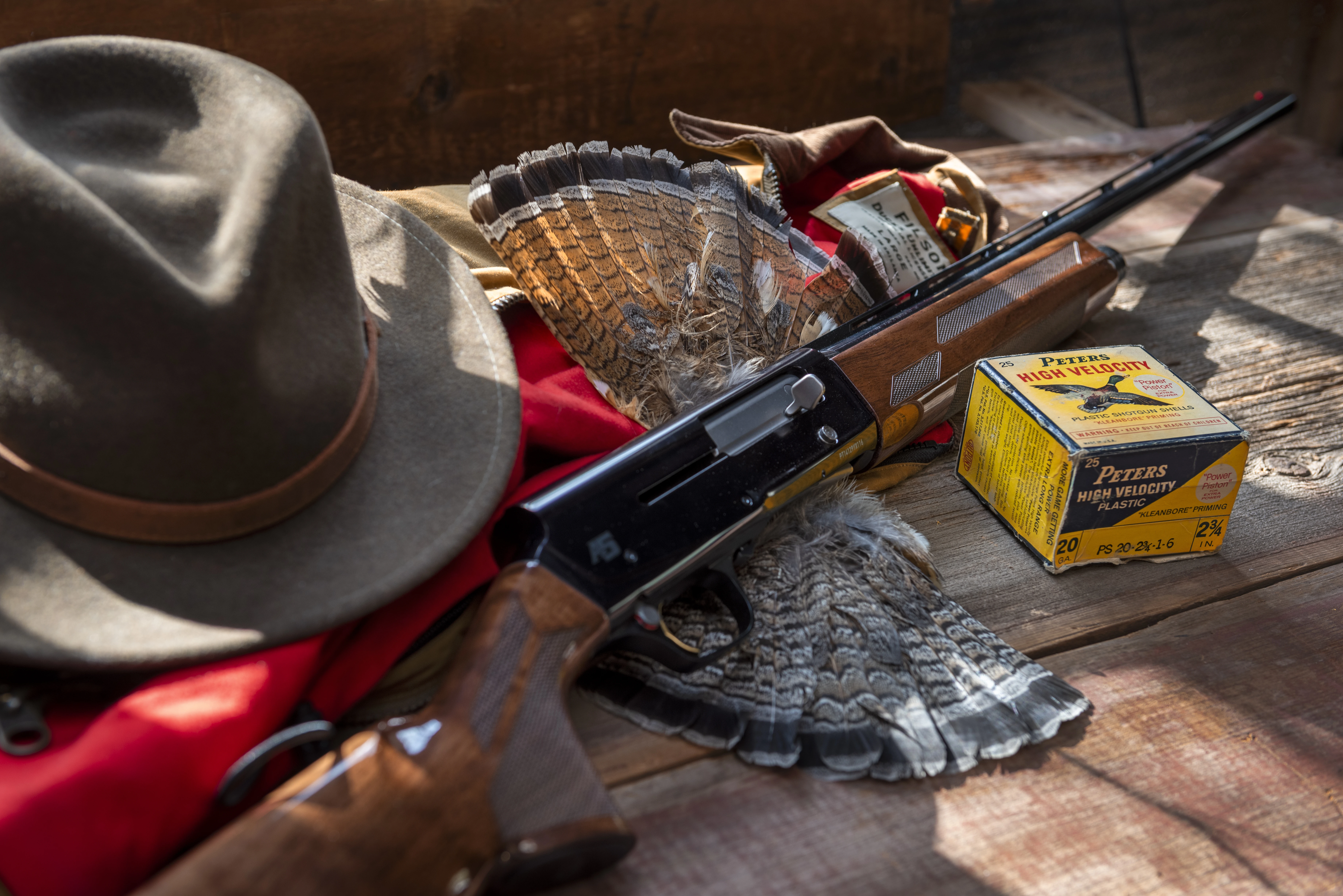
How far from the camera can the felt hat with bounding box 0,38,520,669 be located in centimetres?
68

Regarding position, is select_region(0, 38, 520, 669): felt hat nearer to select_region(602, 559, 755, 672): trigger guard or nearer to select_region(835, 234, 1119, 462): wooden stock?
select_region(602, 559, 755, 672): trigger guard

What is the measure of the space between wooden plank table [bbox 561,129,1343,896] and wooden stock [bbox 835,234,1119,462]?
11 cm

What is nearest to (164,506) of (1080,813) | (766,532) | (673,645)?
(673,645)

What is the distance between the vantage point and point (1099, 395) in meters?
1.06

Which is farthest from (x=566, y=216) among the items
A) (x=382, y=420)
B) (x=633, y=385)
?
(x=382, y=420)

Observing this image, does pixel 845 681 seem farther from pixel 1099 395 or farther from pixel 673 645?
pixel 1099 395

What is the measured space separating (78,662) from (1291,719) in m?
1.07

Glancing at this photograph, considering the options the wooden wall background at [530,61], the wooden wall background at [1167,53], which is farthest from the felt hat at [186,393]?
the wooden wall background at [1167,53]

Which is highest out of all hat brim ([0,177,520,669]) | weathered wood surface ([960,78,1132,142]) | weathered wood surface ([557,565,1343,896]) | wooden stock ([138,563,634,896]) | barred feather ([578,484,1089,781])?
weathered wood surface ([960,78,1132,142])

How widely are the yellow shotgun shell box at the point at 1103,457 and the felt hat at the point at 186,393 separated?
58cm

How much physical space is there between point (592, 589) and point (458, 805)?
0.77ft

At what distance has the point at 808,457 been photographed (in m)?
1.03

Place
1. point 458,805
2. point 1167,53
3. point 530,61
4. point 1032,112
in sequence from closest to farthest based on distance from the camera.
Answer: point 458,805, point 530,61, point 1032,112, point 1167,53

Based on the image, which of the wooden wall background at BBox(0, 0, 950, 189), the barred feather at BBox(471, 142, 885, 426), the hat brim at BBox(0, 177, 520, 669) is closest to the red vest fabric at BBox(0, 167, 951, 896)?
the hat brim at BBox(0, 177, 520, 669)
